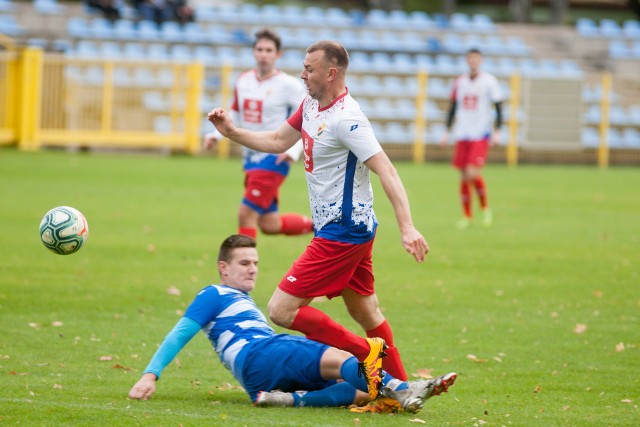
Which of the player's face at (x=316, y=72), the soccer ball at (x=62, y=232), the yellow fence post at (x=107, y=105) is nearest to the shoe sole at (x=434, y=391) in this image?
the player's face at (x=316, y=72)

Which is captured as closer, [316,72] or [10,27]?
[316,72]

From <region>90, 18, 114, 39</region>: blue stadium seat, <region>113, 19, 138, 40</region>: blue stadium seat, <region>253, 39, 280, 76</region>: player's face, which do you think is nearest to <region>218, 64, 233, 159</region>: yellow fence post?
<region>113, 19, 138, 40</region>: blue stadium seat

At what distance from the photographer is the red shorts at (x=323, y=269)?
19.7 feet

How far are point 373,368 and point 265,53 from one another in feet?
17.9

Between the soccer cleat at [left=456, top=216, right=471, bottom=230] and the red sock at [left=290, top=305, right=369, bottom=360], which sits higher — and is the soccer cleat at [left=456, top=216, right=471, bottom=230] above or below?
below

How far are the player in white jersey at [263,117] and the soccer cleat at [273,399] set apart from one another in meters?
4.58

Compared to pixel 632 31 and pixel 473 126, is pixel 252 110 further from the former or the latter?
pixel 632 31

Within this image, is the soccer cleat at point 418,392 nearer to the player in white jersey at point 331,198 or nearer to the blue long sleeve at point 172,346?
the player in white jersey at point 331,198

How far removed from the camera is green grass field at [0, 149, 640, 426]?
5957mm

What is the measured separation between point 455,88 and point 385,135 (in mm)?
12491

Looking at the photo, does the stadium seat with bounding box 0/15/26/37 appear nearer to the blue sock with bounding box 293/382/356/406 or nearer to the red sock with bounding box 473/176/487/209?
the red sock with bounding box 473/176/487/209

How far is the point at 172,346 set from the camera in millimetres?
5840

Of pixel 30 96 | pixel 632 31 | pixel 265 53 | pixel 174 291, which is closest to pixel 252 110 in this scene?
pixel 265 53

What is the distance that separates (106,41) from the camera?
29.2 m
